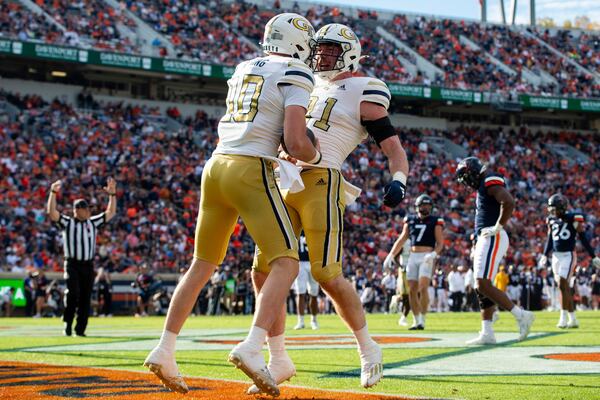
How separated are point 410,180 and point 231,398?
30.0 m

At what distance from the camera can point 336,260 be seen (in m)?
5.07

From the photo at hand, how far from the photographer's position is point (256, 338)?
448cm

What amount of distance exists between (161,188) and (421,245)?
54.0 feet

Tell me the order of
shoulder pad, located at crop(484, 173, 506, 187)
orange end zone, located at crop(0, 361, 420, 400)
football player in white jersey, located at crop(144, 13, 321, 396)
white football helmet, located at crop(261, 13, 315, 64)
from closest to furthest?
football player in white jersey, located at crop(144, 13, 321, 396) < orange end zone, located at crop(0, 361, 420, 400) < white football helmet, located at crop(261, 13, 315, 64) < shoulder pad, located at crop(484, 173, 506, 187)

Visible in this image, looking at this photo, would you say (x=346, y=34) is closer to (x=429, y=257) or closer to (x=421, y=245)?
(x=429, y=257)

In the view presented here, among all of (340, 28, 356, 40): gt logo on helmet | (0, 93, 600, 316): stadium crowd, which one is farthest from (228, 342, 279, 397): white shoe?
(0, 93, 600, 316): stadium crowd

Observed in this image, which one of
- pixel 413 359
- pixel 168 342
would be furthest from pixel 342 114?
pixel 413 359

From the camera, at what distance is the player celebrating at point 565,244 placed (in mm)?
13016

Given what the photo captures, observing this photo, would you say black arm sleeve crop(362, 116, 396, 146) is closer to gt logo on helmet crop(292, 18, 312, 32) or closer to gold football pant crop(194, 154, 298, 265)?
gt logo on helmet crop(292, 18, 312, 32)

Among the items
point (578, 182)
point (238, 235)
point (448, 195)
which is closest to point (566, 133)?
point (578, 182)

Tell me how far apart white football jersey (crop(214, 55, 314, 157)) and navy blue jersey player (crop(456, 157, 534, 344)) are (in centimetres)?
500

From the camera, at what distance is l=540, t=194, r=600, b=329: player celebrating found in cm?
1302

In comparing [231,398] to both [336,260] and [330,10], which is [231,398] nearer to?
[336,260]

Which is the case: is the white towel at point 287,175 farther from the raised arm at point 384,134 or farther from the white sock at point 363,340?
the white sock at point 363,340
